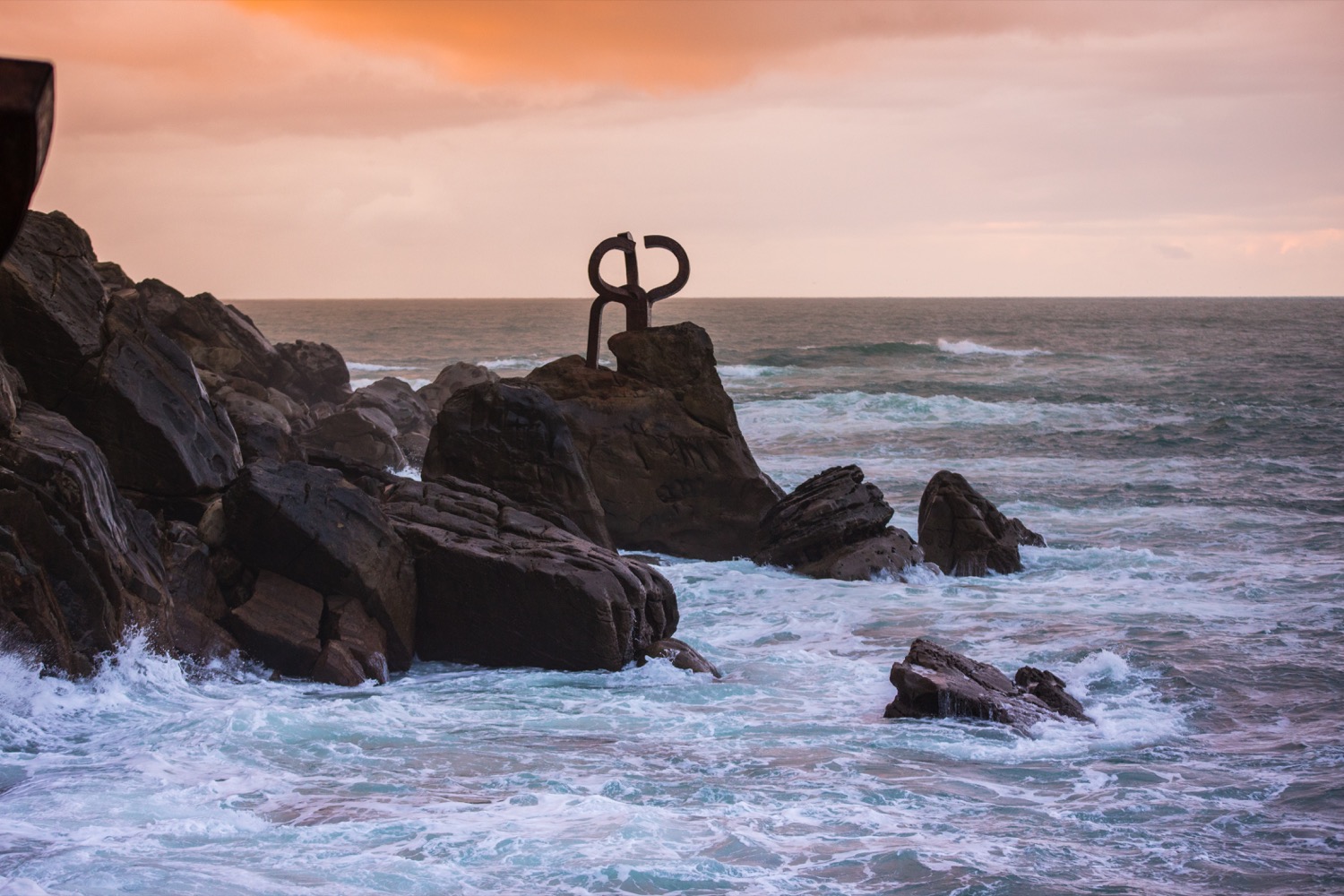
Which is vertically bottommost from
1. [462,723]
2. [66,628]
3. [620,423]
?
[462,723]

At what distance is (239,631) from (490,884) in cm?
436

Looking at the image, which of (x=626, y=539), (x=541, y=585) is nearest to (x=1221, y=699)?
(x=541, y=585)

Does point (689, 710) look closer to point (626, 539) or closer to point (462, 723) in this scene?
point (462, 723)

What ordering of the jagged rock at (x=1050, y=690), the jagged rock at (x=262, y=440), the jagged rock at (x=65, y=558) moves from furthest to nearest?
the jagged rock at (x=262, y=440) → the jagged rock at (x=1050, y=690) → the jagged rock at (x=65, y=558)

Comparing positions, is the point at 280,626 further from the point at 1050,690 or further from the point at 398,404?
the point at 398,404

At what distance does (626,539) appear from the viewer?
15.7 meters

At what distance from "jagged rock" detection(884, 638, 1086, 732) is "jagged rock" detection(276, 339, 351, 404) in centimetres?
1930

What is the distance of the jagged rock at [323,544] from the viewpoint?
10.0m

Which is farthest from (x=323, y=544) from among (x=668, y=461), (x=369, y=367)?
(x=369, y=367)

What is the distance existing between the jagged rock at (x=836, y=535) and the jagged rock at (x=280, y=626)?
256 inches

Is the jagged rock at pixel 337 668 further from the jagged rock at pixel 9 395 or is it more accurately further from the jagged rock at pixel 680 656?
the jagged rock at pixel 9 395

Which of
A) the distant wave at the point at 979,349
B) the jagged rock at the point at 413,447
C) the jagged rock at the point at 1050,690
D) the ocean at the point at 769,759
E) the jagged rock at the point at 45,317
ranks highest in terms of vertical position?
the distant wave at the point at 979,349

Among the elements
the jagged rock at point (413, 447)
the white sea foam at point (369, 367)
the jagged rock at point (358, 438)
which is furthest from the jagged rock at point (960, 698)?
the white sea foam at point (369, 367)

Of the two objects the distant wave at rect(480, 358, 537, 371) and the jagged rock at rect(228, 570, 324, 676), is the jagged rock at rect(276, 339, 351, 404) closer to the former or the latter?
the jagged rock at rect(228, 570, 324, 676)
